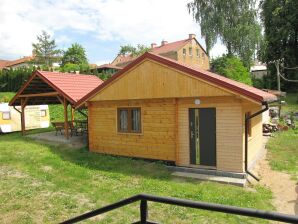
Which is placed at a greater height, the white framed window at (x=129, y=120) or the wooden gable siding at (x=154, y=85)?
the wooden gable siding at (x=154, y=85)

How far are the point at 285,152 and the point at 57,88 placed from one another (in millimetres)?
11463

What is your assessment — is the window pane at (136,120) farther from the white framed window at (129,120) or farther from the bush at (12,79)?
the bush at (12,79)

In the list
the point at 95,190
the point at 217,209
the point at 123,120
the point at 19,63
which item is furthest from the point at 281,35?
the point at 19,63

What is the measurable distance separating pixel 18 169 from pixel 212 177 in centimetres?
729

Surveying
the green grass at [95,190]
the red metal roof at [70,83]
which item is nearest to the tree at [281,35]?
the red metal roof at [70,83]

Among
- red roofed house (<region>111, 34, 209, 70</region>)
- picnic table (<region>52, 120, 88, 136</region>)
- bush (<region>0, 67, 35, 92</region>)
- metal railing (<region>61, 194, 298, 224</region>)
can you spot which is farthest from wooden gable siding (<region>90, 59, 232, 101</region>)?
red roofed house (<region>111, 34, 209, 70</region>)

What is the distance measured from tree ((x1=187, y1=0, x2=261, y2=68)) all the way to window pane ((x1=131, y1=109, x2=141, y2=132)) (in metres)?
25.3

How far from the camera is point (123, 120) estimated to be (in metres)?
13.6

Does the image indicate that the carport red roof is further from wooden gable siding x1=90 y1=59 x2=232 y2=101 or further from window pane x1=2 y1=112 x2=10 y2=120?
window pane x1=2 y1=112 x2=10 y2=120

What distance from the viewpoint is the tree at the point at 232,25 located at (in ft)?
114

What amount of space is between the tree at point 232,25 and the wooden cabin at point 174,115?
907 inches

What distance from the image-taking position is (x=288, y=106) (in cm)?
3158

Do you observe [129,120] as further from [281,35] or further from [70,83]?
[281,35]

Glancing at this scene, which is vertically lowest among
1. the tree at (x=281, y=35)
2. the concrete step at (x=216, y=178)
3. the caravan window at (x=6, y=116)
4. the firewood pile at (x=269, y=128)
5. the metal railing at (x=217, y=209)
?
the concrete step at (x=216, y=178)
